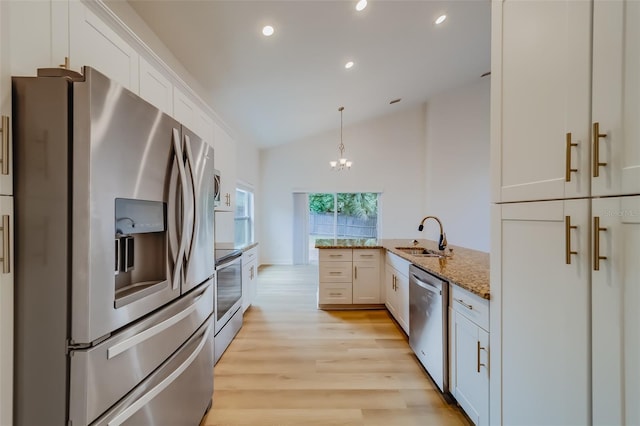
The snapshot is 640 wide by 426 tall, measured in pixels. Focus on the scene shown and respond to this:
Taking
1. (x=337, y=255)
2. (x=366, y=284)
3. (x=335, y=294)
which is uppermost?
(x=337, y=255)

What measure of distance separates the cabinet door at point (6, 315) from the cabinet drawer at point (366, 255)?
3.03 metres

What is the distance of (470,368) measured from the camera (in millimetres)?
1519

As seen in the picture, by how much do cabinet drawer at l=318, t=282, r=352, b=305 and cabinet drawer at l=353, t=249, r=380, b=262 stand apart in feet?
1.24

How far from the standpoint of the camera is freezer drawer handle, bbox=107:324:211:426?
923 millimetres

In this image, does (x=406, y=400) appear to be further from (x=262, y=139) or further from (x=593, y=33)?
(x=262, y=139)

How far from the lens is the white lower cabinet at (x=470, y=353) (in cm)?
139

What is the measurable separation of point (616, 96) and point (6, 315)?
6.54ft

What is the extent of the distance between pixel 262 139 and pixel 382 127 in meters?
3.03

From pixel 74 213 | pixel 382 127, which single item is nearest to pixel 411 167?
pixel 382 127

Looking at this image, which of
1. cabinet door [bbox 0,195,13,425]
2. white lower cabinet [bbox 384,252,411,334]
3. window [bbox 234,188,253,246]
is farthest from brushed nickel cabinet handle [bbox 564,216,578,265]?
window [bbox 234,188,253,246]

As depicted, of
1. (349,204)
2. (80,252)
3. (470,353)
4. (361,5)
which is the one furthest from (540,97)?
(349,204)

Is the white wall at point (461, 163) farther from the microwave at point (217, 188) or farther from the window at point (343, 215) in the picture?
the microwave at point (217, 188)

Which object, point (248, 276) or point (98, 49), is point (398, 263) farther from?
point (98, 49)

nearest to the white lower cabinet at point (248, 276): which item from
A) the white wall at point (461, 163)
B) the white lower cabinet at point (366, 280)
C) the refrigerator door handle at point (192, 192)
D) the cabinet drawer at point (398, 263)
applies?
the white lower cabinet at point (366, 280)
